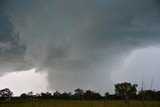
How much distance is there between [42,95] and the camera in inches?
4665

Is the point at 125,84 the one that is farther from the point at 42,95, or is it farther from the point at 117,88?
the point at 42,95

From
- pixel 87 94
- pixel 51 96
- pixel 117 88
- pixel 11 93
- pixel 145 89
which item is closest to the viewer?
pixel 145 89

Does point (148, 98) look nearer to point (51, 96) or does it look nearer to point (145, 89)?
point (145, 89)

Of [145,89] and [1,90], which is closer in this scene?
[145,89]

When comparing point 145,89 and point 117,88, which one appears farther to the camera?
point 117,88

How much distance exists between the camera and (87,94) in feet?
346

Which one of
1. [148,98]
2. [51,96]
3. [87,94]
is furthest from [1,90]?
[148,98]

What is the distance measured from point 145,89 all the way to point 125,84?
204 ft

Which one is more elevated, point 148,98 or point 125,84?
point 125,84

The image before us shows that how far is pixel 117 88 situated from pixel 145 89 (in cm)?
6050

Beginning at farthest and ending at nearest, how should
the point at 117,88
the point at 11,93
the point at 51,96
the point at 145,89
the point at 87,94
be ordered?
the point at 11,93 → the point at 51,96 → the point at 87,94 → the point at 117,88 → the point at 145,89

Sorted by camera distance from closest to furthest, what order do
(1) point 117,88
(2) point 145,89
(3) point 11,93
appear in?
(2) point 145,89 → (1) point 117,88 → (3) point 11,93

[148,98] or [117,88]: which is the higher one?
[117,88]

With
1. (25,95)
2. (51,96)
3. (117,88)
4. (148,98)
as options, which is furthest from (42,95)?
(148,98)
